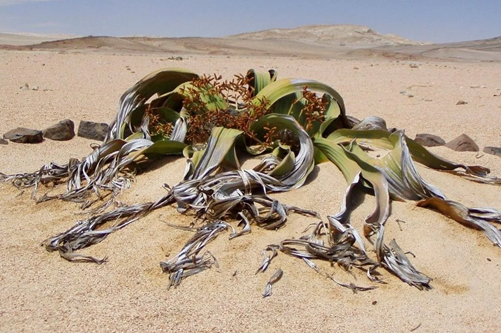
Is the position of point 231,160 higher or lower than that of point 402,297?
higher

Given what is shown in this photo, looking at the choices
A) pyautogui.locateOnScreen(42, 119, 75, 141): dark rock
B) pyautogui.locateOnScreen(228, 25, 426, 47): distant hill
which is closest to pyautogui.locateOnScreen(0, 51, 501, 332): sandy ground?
pyautogui.locateOnScreen(42, 119, 75, 141): dark rock

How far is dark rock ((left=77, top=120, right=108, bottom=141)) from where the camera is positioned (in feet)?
15.9

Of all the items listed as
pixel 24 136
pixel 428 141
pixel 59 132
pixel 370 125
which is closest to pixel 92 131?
pixel 59 132

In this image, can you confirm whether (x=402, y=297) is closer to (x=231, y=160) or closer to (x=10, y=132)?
(x=231, y=160)

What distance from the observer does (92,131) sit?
4.87 metres

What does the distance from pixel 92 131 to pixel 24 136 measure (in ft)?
1.75

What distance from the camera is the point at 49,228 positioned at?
280cm

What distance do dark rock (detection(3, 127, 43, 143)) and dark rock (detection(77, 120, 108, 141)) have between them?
35cm

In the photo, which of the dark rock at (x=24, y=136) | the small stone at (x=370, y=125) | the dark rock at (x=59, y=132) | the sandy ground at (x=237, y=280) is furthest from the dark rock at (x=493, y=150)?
the dark rock at (x=24, y=136)

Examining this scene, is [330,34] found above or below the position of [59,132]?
below

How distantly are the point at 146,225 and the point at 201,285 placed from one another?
0.55 meters

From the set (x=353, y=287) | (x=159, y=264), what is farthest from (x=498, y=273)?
(x=159, y=264)

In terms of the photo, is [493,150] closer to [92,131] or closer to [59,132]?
[92,131]

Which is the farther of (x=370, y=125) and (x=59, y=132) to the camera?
(x=59, y=132)
